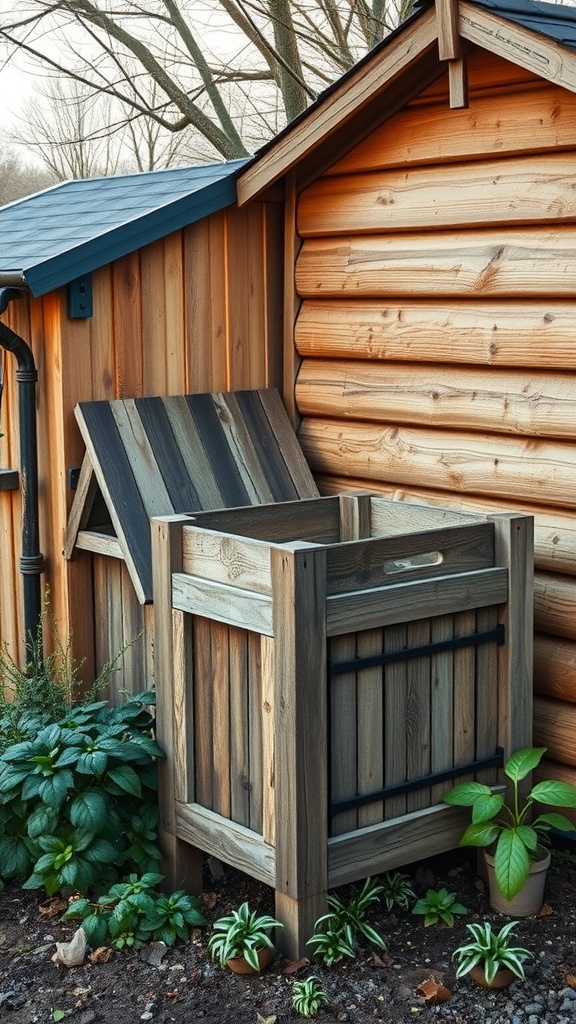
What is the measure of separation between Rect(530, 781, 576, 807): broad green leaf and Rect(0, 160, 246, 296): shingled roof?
260 centimetres

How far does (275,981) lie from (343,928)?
11.2 inches

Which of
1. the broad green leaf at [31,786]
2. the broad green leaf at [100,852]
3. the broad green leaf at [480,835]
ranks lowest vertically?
the broad green leaf at [100,852]

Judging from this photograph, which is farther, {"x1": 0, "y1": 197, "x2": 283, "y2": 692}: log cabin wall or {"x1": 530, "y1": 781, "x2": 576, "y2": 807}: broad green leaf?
{"x1": 0, "y1": 197, "x2": 283, "y2": 692}: log cabin wall

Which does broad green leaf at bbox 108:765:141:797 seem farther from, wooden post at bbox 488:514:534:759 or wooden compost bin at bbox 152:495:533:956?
wooden post at bbox 488:514:534:759

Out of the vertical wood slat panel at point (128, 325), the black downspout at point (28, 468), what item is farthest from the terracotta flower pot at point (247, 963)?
the vertical wood slat panel at point (128, 325)

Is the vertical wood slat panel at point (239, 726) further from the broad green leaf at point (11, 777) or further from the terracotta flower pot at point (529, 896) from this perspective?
the terracotta flower pot at point (529, 896)

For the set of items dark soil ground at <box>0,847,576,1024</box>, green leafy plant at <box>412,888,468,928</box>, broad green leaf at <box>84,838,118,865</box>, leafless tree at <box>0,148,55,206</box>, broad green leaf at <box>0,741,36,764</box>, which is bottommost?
dark soil ground at <box>0,847,576,1024</box>

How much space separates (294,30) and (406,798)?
9.39 meters

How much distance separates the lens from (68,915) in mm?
3924

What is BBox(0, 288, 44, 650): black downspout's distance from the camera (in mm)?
4645

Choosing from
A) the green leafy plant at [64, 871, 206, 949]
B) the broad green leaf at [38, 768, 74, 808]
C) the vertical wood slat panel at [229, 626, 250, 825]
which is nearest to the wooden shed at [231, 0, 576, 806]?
the vertical wood slat panel at [229, 626, 250, 825]

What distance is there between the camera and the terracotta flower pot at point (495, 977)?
11.3 feet

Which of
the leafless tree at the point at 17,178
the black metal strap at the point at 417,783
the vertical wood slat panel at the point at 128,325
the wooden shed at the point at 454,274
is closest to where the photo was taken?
the black metal strap at the point at 417,783

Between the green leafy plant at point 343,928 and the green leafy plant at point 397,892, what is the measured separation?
69mm
